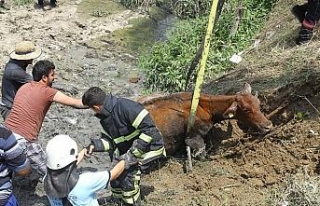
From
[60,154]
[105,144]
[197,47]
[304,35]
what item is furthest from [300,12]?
[60,154]

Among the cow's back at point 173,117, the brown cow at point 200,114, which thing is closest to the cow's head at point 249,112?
the brown cow at point 200,114

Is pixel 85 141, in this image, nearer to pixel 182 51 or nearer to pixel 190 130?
pixel 190 130

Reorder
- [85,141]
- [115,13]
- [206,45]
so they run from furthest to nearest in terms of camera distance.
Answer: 1. [115,13]
2. [85,141]
3. [206,45]

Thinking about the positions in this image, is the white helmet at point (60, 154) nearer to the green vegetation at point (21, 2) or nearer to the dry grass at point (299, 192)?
the dry grass at point (299, 192)

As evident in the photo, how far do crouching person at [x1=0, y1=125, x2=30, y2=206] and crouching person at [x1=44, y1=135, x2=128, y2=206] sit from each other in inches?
14.1

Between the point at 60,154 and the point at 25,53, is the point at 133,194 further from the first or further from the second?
the point at 25,53

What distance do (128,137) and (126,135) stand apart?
0.04 metres

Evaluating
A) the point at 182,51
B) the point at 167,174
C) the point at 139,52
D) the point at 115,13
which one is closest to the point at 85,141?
the point at 167,174

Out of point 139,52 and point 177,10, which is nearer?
point 139,52

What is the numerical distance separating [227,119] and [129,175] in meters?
1.73

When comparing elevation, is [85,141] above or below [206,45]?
below

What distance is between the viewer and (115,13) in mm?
13695

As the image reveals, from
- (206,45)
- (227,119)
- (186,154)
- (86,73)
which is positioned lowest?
(86,73)

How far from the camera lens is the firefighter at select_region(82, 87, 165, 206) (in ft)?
18.1
